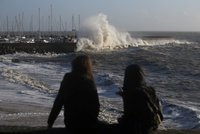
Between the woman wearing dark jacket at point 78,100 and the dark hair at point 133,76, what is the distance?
1.37 ft

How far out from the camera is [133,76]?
546 centimetres

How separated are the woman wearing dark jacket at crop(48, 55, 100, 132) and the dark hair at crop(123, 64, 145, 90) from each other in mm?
Answer: 418

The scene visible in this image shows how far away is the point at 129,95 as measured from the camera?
218 inches

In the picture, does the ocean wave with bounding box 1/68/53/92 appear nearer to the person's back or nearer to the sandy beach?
the sandy beach

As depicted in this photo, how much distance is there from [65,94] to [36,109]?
8.01 m

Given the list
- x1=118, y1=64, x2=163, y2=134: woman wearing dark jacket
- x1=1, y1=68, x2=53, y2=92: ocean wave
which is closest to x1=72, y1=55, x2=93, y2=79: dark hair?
x1=118, y1=64, x2=163, y2=134: woman wearing dark jacket

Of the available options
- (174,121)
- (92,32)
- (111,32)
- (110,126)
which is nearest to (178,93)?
(174,121)

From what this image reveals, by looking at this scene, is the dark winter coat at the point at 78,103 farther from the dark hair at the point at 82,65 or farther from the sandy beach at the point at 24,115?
the sandy beach at the point at 24,115

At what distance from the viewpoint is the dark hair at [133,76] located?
5395 millimetres

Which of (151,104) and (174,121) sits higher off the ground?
(151,104)

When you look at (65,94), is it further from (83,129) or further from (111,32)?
(111,32)

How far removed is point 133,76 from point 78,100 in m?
0.70

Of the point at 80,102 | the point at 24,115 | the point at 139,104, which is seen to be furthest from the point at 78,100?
the point at 24,115

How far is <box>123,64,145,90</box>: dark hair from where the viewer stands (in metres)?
5.39
